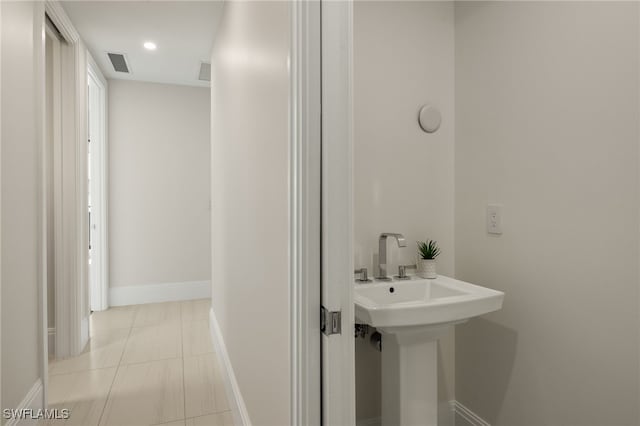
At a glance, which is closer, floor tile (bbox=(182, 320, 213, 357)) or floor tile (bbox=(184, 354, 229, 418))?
floor tile (bbox=(184, 354, 229, 418))

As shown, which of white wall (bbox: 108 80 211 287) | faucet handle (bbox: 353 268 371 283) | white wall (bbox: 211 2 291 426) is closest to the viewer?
white wall (bbox: 211 2 291 426)

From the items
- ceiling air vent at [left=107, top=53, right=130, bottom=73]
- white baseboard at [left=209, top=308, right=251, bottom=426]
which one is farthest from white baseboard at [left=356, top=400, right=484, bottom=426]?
ceiling air vent at [left=107, top=53, right=130, bottom=73]

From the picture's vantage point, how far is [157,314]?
3855 millimetres

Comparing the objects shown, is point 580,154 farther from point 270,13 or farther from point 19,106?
point 19,106

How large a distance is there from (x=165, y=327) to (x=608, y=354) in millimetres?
3244

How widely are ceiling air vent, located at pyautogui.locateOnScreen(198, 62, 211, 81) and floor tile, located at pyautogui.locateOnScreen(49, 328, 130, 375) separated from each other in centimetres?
249

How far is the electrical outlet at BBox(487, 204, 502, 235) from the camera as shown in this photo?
5.75 ft

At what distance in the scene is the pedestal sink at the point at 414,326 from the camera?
4.52 ft

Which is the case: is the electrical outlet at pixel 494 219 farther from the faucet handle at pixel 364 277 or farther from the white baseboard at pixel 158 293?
the white baseboard at pixel 158 293

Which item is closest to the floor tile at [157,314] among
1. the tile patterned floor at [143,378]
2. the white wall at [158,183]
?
the tile patterned floor at [143,378]

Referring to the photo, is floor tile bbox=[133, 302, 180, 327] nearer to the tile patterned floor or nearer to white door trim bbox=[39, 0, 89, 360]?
the tile patterned floor

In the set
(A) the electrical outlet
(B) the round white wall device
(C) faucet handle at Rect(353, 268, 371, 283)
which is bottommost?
(C) faucet handle at Rect(353, 268, 371, 283)

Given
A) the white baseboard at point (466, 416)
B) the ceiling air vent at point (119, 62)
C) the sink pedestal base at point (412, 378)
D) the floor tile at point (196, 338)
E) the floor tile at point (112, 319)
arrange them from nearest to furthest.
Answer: the sink pedestal base at point (412, 378)
the white baseboard at point (466, 416)
the floor tile at point (196, 338)
the ceiling air vent at point (119, 62)
the floor tile at point (112, 319)

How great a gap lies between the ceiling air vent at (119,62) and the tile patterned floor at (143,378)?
238cm
